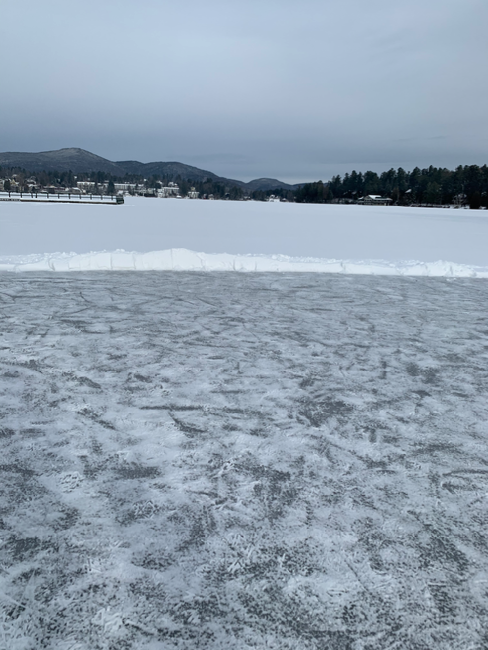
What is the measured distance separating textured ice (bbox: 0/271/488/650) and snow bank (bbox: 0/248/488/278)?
391cm

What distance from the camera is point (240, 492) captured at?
1843 mm

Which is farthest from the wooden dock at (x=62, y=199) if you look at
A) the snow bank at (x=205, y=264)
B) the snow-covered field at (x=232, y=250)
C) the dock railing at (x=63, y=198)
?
the snow bank at (x=205, y=264)

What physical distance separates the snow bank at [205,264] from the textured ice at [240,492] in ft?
12.8

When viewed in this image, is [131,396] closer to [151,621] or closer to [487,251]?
[151,621]

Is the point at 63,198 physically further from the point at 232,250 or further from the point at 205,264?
the point at 205,264

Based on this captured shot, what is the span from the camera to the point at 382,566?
149 centimetres

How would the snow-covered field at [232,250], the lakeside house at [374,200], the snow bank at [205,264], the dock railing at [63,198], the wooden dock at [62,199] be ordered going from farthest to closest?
1. the lakeside house at [374,200]
2. the dock railing at [63,198]
3. the wooden dock at [62,199]
4. the snow-covered field at [232,250]
5. the snow bank at [205,264]

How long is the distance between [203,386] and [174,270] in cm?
512

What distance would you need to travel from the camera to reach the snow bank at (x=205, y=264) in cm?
758

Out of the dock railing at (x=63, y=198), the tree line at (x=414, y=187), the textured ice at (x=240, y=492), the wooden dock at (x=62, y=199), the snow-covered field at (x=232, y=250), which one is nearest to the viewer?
the textured ice at (x=240, y=492)

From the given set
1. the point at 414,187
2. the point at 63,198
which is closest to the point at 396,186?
the point at 414,187

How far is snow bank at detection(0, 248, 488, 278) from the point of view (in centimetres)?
758

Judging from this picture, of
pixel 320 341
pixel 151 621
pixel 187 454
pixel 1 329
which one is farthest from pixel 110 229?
pixel 151 621

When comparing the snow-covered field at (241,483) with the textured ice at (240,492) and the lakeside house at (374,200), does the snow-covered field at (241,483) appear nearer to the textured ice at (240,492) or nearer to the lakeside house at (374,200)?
the textured ice at (240,492)
